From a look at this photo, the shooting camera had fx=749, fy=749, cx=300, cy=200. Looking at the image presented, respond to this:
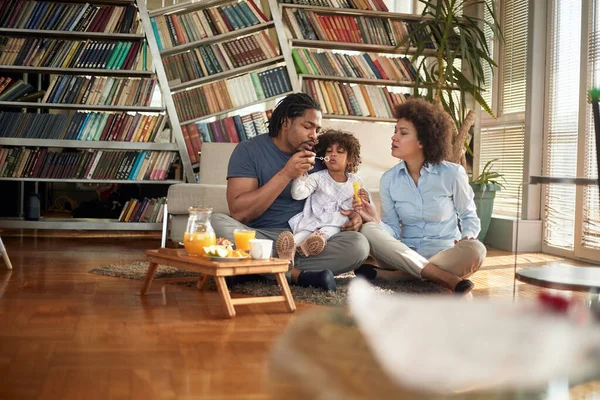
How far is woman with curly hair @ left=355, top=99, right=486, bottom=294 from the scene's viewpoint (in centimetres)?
345

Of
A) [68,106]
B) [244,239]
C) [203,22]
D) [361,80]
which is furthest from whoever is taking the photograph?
[361,80]

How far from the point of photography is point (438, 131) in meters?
3.48

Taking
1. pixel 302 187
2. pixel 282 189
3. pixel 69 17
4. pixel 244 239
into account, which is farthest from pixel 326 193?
pixel 69 17

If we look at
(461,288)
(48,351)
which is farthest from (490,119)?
(48,351)

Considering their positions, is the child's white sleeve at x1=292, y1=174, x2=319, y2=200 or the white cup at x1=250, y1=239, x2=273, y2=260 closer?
the white cup at x1=250, y1=239, x2=273, y2=260

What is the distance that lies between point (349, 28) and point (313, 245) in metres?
3.06

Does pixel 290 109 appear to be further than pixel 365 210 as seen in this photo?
No

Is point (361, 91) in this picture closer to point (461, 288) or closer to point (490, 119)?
point (490, 119)

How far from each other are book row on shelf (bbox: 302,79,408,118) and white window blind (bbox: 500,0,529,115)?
824 millimetres

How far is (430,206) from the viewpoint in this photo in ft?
11.4

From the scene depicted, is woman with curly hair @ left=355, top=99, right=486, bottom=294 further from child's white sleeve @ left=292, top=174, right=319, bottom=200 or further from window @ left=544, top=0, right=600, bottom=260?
window @ left=544, top=0, right=600, bottom=260

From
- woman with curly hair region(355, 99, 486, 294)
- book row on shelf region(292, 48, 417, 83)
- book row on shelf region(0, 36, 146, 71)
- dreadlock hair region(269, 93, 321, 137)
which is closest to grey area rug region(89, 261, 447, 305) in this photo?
woman with curly hair region(355, 99, 486, 294)

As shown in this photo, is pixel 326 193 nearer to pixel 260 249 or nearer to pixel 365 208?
pixel 365 208

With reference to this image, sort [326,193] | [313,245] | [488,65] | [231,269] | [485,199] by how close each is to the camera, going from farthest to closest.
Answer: [488,65] < [485,199] < [326,193] < [313,245] < [231,269]
